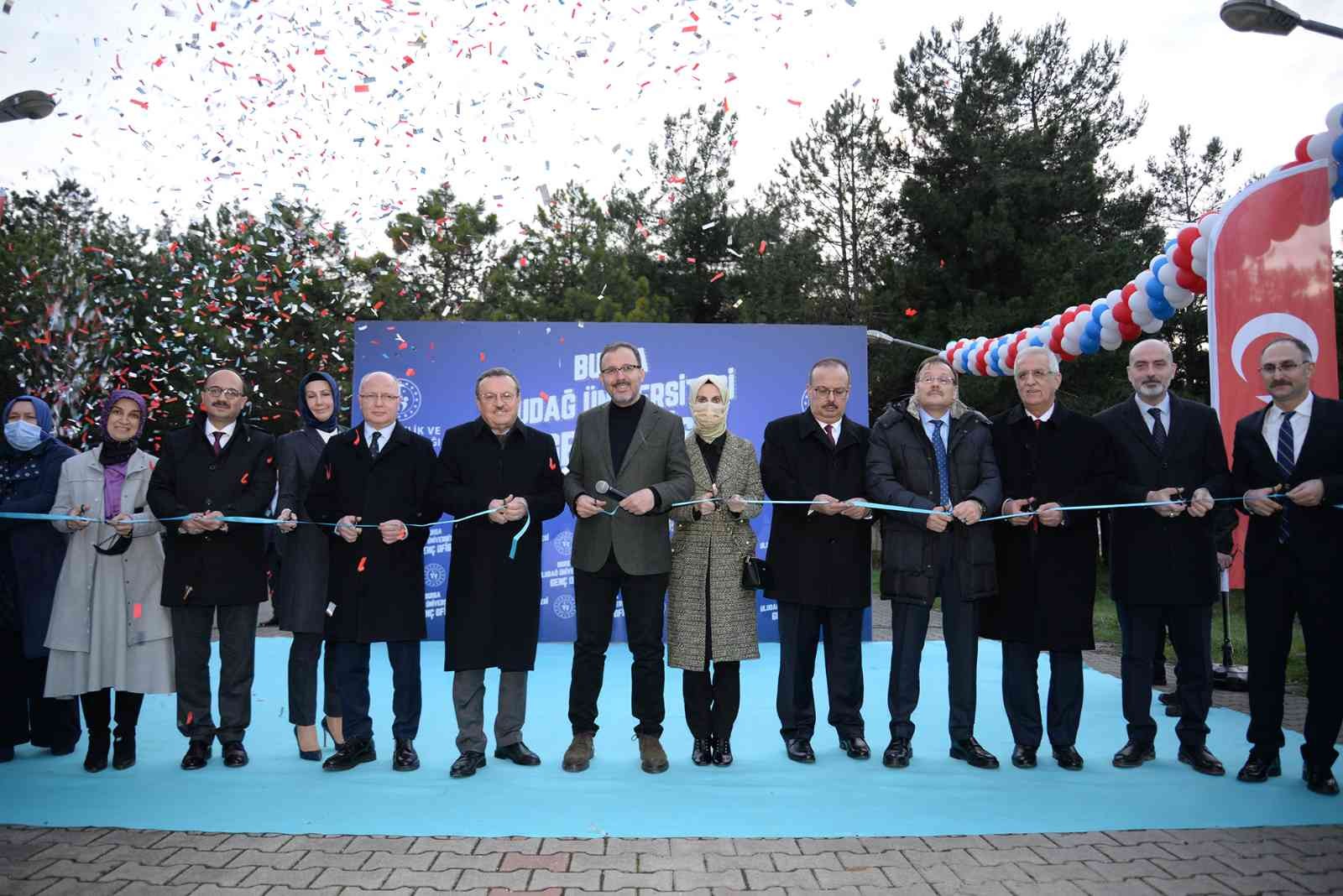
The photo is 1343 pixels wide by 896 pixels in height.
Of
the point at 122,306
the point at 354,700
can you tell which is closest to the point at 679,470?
the point at 354,700

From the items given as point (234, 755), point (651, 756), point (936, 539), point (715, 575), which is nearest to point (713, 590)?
point (715, 575)

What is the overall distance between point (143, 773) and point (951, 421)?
4.07 m

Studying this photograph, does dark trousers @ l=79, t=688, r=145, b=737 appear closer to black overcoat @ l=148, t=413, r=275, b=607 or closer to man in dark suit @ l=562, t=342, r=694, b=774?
black overcoat @ l=148, t=413, r=275, b=607

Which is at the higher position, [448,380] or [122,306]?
[122,306]

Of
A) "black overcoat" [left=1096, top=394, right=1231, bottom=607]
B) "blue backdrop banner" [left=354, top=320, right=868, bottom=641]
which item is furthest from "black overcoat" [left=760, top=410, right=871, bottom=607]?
"blue backdrop banner" [left=354, top=320, right=868, bottom=641]

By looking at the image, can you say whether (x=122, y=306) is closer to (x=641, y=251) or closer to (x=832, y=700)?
(x=641, y=251)

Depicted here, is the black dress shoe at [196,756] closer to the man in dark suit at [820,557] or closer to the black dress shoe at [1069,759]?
the man in dark suit at [820,557]

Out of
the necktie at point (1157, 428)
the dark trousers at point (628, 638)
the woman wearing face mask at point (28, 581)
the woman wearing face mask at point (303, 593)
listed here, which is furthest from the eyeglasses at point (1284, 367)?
the woman wearing face mask at point (28, 581)

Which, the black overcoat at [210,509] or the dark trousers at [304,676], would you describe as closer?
the black overcoat at [210,509]

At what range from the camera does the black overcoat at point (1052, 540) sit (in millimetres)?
4617

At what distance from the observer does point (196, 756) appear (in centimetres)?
462

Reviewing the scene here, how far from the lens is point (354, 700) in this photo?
4.68 metres

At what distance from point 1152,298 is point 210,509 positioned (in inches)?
254

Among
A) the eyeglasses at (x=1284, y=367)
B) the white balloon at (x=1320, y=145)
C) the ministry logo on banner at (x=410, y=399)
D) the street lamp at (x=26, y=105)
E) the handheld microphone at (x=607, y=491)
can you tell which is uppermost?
the street lamp at (x=26, y=105)
